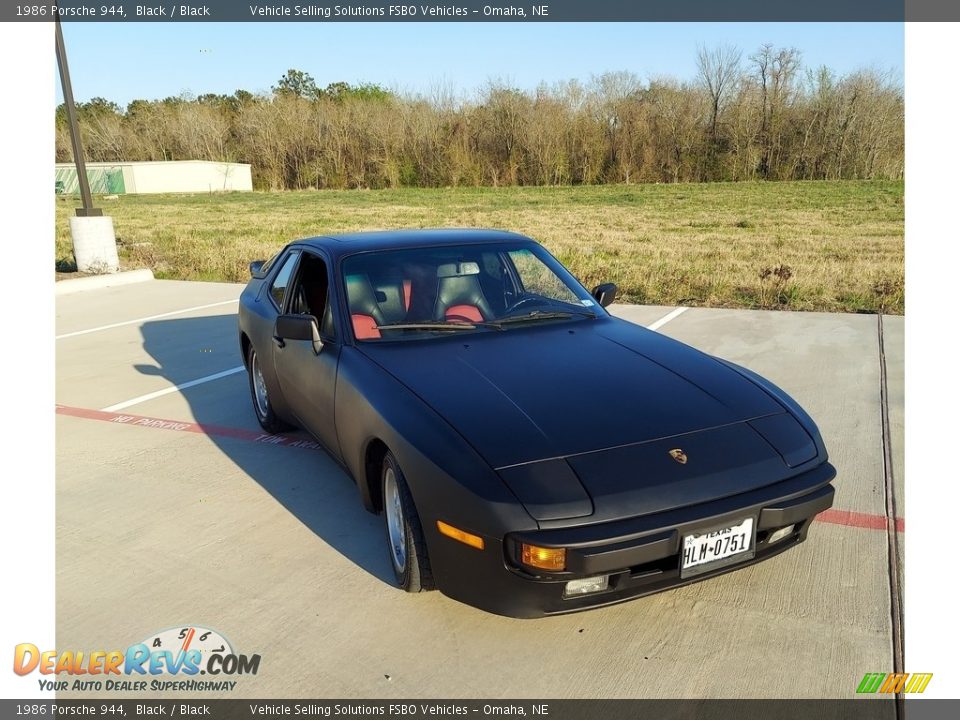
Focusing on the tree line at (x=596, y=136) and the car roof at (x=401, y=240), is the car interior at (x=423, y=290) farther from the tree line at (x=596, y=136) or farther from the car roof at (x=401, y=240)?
the tree line at (x=596, y=136)

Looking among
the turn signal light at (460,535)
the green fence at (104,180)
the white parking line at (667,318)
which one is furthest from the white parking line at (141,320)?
the green fence at (104,180)

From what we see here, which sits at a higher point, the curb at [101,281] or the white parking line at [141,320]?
the curb at [101,281]

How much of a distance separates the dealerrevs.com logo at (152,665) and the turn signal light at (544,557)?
3.69ft

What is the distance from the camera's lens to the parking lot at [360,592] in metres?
2.62

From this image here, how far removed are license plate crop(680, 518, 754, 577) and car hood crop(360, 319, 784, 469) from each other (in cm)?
41

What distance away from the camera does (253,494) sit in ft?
13.8

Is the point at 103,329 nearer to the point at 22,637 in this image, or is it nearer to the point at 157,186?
the point at 22,637

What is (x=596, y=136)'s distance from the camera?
5134 cm

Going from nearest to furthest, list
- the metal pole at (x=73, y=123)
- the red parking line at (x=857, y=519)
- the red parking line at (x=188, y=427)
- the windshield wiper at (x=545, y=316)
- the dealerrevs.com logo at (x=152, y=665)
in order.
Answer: the dealerrevs.com logo at (x=152, y=665) → the red parking line at (x=857, y=519) → the windshield wiper at (x=545, y=316) → the red parking line at (x=188, y=427) → the metal pole at (x=73, y=123)

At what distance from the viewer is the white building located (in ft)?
194

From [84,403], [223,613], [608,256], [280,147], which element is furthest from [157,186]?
[223,613]

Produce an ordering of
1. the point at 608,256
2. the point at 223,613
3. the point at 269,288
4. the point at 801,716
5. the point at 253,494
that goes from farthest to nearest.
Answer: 1. the point at 608,256
2. the point at 269,288
3. the point at 253,494
4. the point at 223,613
5. the point at 801,716

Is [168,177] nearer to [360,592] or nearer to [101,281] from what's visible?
[101,281]

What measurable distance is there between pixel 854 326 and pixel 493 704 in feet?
21.8
